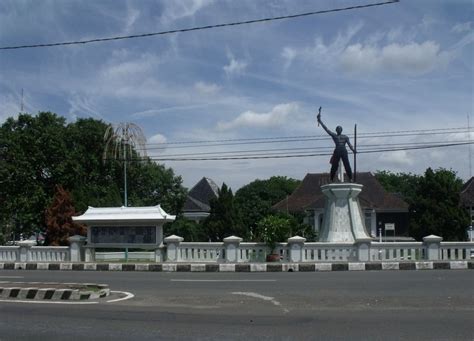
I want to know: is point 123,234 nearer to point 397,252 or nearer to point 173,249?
point 173,249

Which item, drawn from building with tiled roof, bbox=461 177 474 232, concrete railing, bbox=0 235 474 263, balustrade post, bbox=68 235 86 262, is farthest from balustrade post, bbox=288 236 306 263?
building with tiled roof, bbox=461 177 474 232

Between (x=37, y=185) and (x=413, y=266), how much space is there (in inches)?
1125

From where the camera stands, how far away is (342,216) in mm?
22469

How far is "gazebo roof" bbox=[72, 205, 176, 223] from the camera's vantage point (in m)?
22.6

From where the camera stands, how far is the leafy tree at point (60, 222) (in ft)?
117

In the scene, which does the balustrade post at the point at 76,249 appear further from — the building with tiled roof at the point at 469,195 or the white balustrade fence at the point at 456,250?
the building with tiled roof at the point at 469,195

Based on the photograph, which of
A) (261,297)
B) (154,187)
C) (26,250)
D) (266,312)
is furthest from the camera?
(154,187)

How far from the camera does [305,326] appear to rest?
8.91m

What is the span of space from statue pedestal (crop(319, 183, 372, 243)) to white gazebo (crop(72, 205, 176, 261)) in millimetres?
6008

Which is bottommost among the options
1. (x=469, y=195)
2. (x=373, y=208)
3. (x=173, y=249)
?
(x=173, y=249)

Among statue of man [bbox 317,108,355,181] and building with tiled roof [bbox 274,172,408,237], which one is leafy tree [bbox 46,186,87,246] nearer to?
statue of man [bbox 317,108,355,181]

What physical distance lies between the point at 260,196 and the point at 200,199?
11.3 meters

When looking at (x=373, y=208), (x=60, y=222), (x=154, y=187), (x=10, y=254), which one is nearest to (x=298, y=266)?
(x=10, y=254)

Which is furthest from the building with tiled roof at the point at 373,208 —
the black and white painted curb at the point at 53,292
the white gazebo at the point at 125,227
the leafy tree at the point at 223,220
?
the black and white painted curb at the point at 53,292
